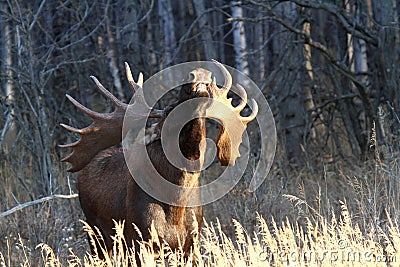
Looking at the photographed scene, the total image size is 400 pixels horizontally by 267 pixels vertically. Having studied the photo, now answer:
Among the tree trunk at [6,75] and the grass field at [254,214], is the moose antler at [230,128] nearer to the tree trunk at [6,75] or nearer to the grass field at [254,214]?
the grass field at [254,214]

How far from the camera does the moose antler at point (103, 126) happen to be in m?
6.77

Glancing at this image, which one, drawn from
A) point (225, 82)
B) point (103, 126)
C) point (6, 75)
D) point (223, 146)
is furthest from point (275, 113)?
point (225, 82)

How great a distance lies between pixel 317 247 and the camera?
18.2ft

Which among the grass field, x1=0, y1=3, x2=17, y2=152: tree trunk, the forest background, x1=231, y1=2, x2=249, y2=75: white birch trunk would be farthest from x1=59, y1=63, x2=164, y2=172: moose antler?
x1=231, y1=2, x2=249, y2=75: white birch trunk

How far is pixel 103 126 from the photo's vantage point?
23.0 feet

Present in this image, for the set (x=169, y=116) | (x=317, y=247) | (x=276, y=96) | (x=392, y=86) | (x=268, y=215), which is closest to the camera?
(x=317, y=247)

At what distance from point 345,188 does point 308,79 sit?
250 centimetres

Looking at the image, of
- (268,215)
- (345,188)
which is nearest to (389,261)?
(268,215)

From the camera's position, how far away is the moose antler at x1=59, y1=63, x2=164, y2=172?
22.2ft

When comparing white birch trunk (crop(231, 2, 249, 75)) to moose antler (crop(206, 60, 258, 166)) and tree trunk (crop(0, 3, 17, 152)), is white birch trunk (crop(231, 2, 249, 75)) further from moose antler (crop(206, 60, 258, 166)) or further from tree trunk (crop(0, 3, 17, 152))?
moose antler (crop(206, 60, 258, 166))

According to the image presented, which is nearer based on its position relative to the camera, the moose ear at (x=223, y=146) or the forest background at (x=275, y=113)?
the moose ear at (x=223, y=146)

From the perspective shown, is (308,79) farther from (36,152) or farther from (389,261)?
(389,261)

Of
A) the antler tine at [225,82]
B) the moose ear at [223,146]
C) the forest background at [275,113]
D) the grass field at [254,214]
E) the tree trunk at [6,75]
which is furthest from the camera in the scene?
the tree trunk at [6,75]

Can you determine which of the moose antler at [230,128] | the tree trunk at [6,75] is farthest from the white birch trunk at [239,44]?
the moose antler at [230,128]
